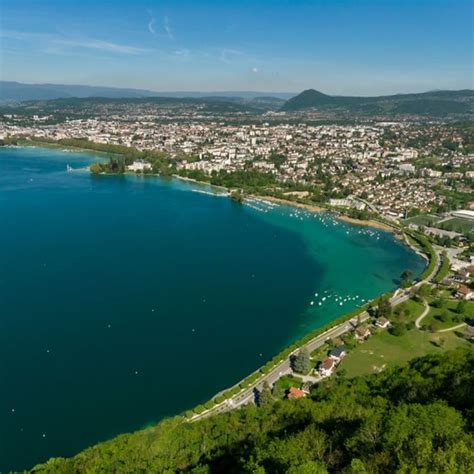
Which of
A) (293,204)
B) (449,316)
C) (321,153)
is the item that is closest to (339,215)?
(293,204)

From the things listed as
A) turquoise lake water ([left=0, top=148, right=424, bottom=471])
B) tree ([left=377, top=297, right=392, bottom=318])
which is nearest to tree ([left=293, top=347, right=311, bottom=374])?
turquoise lake water ([left=0, top=148, right=424, bottom=471])

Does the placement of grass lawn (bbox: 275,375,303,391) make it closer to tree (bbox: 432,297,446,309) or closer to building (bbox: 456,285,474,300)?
tree (bbox: 432,297,446,309)

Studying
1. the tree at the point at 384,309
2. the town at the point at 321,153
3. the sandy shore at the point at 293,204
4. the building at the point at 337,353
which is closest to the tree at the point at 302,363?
the building at the point at 337,353

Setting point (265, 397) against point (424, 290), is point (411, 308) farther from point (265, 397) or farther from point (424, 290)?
point (265, 397)

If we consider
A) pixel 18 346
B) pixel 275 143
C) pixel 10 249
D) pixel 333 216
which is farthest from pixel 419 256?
pixel 275 143

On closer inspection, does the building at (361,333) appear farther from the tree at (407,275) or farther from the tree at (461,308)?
the tree at (407,275)
